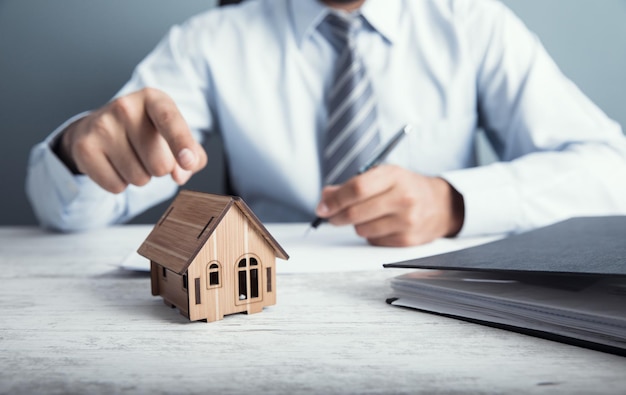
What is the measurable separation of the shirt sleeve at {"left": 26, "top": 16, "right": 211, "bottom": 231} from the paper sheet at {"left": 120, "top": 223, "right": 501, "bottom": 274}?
0.33m

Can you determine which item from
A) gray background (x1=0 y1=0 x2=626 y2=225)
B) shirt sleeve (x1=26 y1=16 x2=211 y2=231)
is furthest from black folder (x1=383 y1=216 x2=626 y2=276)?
gray background (x1=0 y1=0 x2=626 y2=225)

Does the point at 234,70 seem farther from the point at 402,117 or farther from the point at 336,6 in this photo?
the point at 402,117

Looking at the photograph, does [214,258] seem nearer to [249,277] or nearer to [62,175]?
[249,277]

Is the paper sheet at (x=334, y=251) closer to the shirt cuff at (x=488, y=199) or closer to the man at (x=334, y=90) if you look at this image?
the shirt cuff at (x=488, y=199)

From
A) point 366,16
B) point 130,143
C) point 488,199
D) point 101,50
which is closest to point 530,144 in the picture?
point 488,199

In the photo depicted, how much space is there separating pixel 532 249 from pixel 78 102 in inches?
57.7

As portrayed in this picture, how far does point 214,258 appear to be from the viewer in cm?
44

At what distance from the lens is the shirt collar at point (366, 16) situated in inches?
48.9

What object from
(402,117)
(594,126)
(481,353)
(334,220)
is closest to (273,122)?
(402,117)

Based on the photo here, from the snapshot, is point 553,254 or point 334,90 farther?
point 334,90

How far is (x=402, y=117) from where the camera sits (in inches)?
49.3

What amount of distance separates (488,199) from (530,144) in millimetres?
365

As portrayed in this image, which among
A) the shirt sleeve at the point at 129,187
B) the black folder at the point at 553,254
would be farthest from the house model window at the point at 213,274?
the shirt sleeve at the point at 129,187

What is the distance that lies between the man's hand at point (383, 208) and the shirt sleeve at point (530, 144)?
11cm
